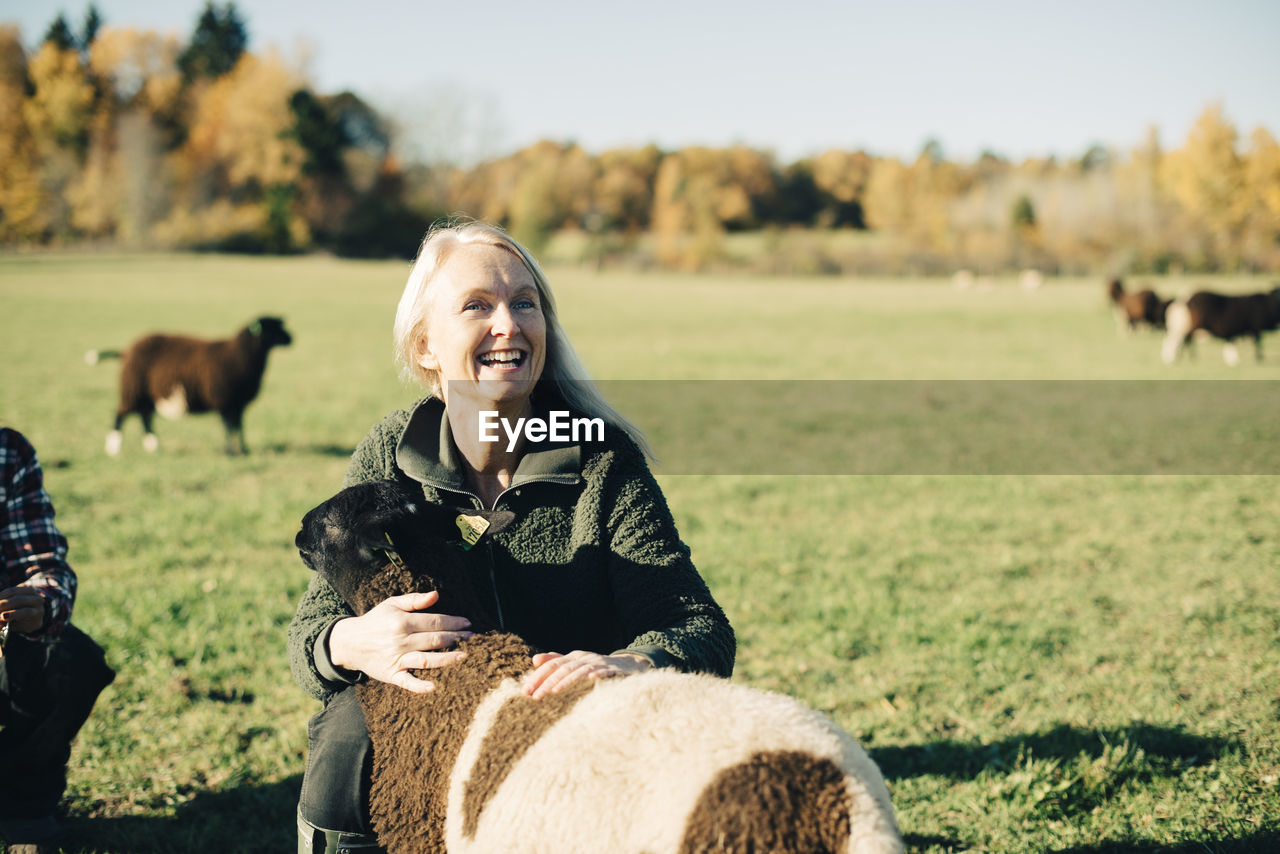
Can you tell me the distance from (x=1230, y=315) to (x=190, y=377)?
65.7ft

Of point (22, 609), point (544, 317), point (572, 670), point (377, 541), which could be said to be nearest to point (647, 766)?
point (572, 670)

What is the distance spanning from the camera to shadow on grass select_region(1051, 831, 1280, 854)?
289cm

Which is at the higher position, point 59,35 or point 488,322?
point 59,35

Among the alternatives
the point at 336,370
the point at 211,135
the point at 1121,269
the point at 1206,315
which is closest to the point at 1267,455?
the point at 1206,315

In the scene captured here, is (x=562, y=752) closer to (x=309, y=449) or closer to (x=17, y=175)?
(x=309, y=449)

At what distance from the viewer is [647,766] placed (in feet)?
5.05

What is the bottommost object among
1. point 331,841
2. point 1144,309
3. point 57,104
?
point 331,841

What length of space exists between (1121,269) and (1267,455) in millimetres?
54367

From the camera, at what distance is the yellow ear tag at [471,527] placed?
2.07 metres

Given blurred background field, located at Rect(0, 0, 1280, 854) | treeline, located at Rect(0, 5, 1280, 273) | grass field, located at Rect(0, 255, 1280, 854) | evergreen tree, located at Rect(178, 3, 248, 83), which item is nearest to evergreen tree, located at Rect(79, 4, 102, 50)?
A: treeline, located at Rect(0, 5, 1280, 273)

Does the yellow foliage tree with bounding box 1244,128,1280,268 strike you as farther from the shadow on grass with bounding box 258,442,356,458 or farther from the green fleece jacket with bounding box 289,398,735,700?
the green fleece jacket with bounding box 289,398,735,700

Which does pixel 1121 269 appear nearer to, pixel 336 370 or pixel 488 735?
pixel 336 370

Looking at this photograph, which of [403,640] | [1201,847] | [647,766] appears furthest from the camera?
[1201,847]

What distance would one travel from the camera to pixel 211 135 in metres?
76.3
